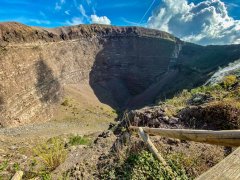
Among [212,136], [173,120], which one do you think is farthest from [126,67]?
[212,136]

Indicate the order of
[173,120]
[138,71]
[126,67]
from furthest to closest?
[138,71] → [126,67] → [173,120]

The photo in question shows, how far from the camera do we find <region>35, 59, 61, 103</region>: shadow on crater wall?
30.0m

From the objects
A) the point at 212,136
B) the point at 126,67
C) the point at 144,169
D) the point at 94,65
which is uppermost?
the point at 126,67

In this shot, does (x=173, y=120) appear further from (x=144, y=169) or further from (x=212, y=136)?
(x=212, y=136)

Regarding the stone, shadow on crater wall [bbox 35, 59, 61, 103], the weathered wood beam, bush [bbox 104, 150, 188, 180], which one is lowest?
bush [bbox 104, 150, 188, 180]

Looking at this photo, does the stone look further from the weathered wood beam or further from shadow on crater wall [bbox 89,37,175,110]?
shadow on crater wall [bbox 89,37,175,110]

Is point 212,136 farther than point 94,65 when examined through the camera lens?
No

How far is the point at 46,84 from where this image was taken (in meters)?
31.8

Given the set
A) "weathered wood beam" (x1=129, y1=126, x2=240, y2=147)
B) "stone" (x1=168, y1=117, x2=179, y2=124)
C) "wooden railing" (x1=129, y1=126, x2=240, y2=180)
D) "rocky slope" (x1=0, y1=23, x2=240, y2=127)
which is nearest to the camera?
"wooden railing" (x1=129, y1=126, x2=240, y2=180)

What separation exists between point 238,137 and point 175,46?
70.7 meters

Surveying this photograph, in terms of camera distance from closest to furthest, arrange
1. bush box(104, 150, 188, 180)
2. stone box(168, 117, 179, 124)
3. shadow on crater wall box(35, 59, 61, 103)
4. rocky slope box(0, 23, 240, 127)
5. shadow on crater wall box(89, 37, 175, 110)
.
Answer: bush box(104, 150, 188, 180) < stone box(168, 117, 179, 124) < rocky slope box(0, 23, 240, 127) < shadow on crater wall box(35, 59, 61, 103) < shadow on crater wall box(89, 37, 175, 110)

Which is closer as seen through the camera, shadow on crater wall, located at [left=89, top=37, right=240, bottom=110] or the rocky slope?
the rocky slope

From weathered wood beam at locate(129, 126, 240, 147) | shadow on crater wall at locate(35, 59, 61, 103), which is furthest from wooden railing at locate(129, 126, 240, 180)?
shadow on crater wall at locate(35, 59, 61, 103)

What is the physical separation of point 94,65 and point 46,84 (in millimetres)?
20098
